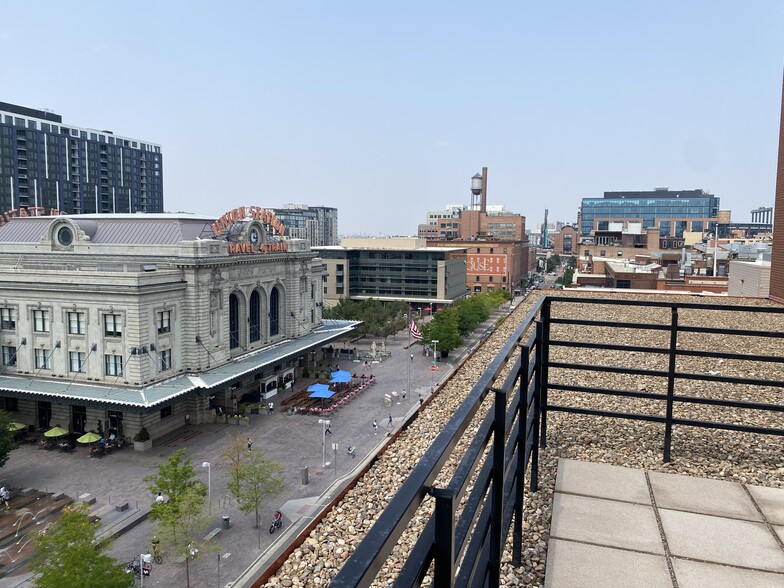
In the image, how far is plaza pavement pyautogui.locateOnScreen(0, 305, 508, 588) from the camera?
27.1m

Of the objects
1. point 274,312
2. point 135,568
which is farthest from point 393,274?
point 135,568

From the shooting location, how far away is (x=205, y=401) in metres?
49.8

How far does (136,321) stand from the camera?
145 feet

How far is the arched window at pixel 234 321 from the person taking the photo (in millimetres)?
56144

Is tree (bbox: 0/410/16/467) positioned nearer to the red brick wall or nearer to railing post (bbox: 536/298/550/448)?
railing post (bbox: 536/298/550/448)

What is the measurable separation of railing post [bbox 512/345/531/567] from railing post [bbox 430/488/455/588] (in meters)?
2.85

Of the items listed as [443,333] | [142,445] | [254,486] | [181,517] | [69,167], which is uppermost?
[69,167]

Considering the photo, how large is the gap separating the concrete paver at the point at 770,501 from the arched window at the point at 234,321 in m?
52.9

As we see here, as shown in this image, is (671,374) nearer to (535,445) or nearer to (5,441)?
(535,445)

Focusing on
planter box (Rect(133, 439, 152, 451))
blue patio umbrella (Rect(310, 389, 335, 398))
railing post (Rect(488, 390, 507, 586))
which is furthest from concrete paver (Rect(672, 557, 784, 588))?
blue patio umbrella (Rect(310, 389, 335, 398))

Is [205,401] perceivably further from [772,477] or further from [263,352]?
[772,477]

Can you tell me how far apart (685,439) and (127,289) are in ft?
140

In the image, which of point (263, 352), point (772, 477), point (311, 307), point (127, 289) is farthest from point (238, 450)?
point (311, 307)

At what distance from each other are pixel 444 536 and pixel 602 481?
5.25 metres
